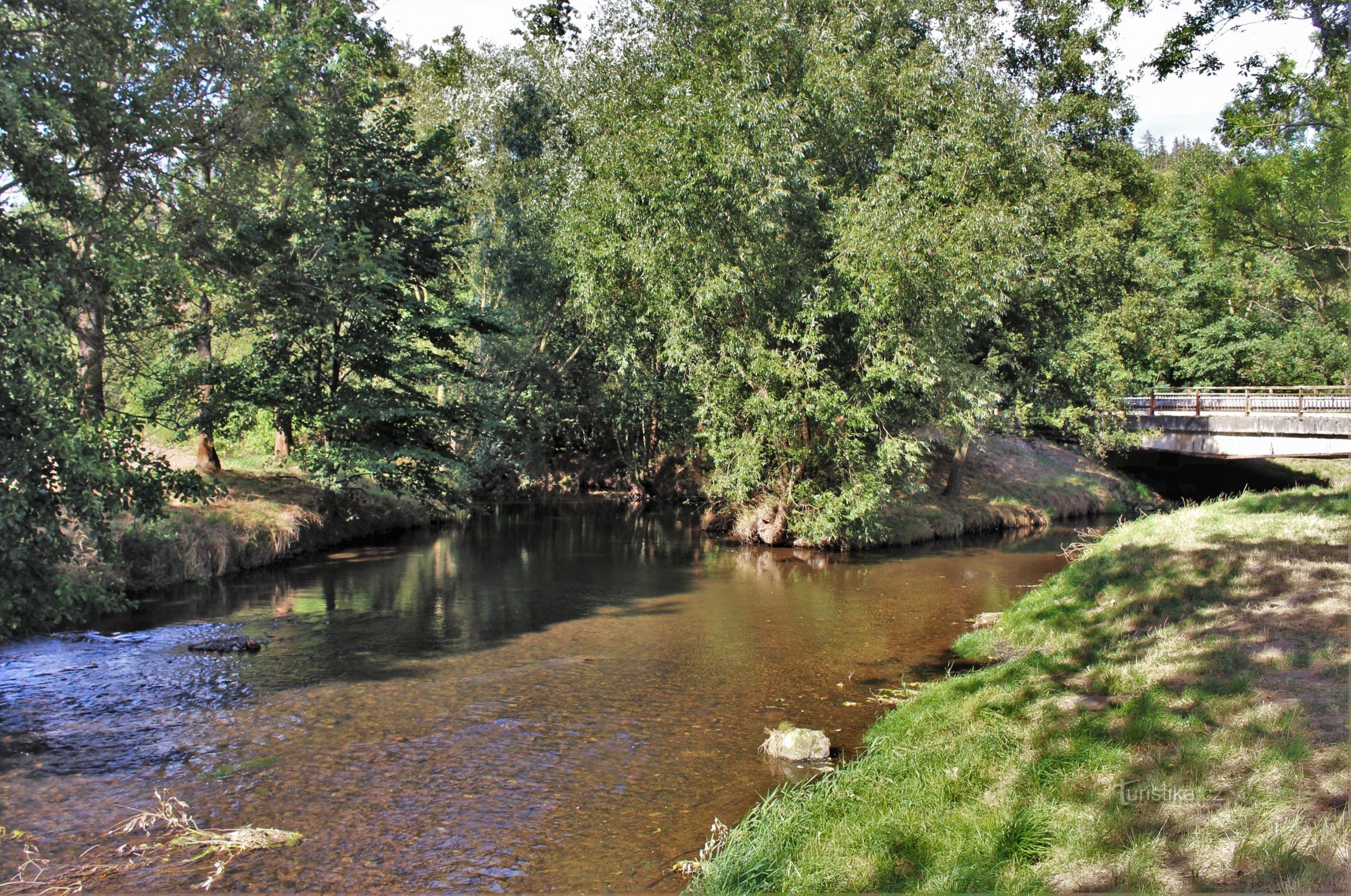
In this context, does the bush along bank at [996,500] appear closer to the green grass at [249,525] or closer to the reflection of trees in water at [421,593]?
the reflection of trees in water at [421,593]

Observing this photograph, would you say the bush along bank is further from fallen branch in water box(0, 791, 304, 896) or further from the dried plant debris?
fallen branch in water box(0, 791, 304, 896)

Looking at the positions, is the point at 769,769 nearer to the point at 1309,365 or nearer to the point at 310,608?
the point at 310,608

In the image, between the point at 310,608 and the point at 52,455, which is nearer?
the point at 52,455

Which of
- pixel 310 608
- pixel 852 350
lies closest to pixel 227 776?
pixel 310 608

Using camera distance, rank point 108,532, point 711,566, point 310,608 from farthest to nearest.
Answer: point 711,566 → point 310,608 → point 108,532

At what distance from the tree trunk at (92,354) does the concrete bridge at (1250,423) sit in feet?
108

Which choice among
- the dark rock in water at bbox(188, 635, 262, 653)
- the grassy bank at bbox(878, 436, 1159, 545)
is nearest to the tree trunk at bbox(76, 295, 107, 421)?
the dark rock in water at bbox(188, 635, 262, 653)

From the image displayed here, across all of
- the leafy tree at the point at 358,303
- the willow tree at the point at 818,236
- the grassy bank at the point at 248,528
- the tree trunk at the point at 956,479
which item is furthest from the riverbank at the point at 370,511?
the willow tree at the point at 818,236

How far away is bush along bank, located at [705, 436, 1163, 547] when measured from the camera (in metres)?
26.7

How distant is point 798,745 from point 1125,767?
3802 millimetres

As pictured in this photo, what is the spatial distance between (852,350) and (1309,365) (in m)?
38.3

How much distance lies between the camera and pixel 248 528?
2081cm

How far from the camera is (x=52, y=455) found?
10258 mm

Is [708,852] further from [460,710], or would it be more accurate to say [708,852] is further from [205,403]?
[205,403]
